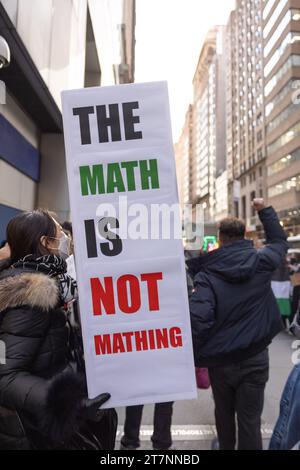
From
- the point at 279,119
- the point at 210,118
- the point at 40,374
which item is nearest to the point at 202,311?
the point at 40,374

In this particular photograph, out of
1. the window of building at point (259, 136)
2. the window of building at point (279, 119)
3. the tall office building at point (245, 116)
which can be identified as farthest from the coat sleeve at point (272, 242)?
the window of building at point (259, 136)

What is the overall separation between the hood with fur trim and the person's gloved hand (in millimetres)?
478

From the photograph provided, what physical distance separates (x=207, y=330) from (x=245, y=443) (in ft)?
2.95

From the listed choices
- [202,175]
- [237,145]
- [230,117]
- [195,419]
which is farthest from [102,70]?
[202,175]

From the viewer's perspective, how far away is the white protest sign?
1896 millimetres

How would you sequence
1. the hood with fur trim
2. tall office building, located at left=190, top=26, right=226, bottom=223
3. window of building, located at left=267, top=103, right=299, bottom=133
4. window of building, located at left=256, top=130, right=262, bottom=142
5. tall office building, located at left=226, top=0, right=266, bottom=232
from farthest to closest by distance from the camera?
tall office building, located at left=190, top=26, right=226, bottom=223 → window of building, located at left=256, top=130, right=262, bottom=142 → tall office building, located at left=226, top=0, right=266, bottom=232 → window of building, located at left=267, top=103, right=299, bottom=133 → the hood with fur trim

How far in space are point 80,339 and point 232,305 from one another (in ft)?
3.64

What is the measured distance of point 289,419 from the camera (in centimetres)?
156

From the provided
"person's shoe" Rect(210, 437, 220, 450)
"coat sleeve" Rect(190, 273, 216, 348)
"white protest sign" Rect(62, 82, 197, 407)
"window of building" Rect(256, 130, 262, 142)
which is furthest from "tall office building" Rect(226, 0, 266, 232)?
"white protest sign" Rect(62, 82, 197, 407)

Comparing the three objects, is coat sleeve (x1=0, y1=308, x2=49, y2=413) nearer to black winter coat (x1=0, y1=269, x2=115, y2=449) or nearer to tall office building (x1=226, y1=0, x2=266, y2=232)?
black winter coat (x1=0, y1=269, x2=115, y2=449)

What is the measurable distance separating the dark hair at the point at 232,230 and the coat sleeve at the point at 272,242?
0.20m

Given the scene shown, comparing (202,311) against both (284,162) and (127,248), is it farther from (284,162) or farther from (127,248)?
(284,162)

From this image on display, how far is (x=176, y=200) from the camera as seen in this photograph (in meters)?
1.99

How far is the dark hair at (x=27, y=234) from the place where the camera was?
6.30 feet
